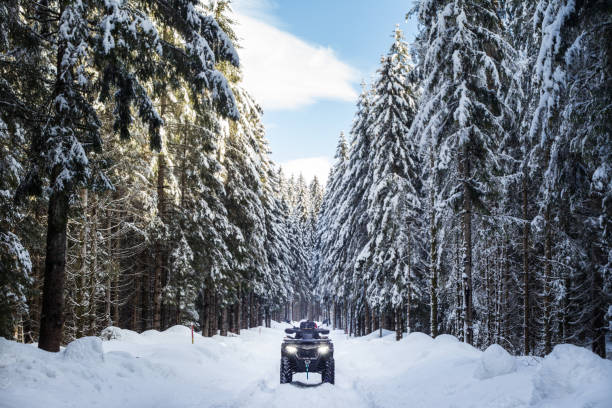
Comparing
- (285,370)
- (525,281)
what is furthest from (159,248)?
(525,281)

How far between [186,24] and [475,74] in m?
10.0

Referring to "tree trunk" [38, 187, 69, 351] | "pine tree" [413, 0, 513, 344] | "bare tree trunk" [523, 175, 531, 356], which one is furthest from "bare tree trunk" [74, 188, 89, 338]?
"bare tree trunk" [523, 175, 531, 356]

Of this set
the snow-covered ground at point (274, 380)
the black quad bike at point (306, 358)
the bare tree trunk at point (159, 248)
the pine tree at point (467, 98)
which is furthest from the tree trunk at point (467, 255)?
the bare tree trunk at point (159, 248)

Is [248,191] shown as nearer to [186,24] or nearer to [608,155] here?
[186,24]

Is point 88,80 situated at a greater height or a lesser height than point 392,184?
lesser

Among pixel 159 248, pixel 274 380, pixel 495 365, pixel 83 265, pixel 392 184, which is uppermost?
pixel 392 184

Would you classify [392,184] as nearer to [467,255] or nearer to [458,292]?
[458,292]

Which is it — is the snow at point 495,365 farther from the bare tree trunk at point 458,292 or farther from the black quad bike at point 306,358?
the bare tree trunk at point 458,292

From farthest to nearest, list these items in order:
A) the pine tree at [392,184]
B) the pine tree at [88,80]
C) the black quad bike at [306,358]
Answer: the pine tree at [392,184], the black quad bike at [306,358], the pine tree at [88,80]

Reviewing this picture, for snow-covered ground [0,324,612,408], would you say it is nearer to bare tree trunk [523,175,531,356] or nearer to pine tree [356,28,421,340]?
bare tree trunk [523,175,531,356]

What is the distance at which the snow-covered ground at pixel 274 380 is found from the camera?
566 centimetres

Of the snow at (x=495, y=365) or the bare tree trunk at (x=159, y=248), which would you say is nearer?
the snow at (x=495, y=365)

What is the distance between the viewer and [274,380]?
10961 millimetres

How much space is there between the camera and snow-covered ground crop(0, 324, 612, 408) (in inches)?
223
